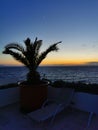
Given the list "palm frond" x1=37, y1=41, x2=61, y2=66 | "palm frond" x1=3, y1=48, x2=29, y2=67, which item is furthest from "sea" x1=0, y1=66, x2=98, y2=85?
"palm frond" x1=37, y1=41, x2=61, y2=66

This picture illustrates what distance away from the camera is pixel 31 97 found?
442 cm

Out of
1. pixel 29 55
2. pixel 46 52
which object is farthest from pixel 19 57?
pixel 46 52

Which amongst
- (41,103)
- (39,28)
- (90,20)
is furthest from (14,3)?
(41,103)

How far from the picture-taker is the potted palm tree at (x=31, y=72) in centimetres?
443

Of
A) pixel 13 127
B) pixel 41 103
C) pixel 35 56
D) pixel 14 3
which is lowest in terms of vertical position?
pixel 13 127

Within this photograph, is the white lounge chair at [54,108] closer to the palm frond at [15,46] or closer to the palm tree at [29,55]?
the palm tree at [29,55]

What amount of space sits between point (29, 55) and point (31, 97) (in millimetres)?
1374

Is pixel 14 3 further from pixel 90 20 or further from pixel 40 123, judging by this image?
pixel 40 123

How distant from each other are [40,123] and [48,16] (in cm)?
489

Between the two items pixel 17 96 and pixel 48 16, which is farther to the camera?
pixel 48 16

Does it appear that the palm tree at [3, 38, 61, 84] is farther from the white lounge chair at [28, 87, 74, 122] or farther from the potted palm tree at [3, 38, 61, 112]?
the white lounge chair at [28, 87, 74, 122]

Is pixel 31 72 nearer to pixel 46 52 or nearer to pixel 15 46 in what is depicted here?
pixel 46 52

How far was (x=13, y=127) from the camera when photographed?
3.51 meters

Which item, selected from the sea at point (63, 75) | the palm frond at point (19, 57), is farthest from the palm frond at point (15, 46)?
the sea at point (63, 75)
